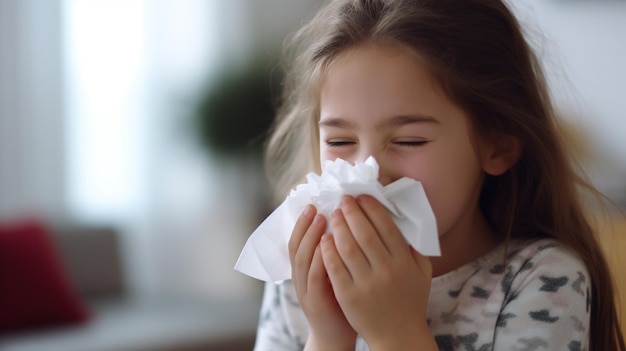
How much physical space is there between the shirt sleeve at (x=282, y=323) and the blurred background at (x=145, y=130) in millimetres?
2252

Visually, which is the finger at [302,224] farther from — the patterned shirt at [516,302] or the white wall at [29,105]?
the white wall at [29,105]

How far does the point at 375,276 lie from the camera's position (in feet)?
3.38

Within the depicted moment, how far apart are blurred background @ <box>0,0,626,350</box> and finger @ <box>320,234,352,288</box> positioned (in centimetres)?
262

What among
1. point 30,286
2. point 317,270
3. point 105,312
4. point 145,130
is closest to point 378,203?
point 317,270

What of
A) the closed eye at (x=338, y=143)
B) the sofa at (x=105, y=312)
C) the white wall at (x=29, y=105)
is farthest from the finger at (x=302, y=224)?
the white wall at (x=29, y=105)

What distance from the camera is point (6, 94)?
13.2 feet

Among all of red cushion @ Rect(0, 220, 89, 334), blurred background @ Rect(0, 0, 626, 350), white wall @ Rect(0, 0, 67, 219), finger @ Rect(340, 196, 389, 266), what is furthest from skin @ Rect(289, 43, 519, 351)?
white wall @ Rect(0, 0, 67, 219)

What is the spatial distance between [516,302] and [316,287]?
273 millimetres

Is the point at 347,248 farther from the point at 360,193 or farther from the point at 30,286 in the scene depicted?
the point at 30,286

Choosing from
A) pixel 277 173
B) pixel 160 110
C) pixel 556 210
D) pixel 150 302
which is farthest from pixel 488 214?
pixel 160 110

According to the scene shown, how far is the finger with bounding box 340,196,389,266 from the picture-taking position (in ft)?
3.35

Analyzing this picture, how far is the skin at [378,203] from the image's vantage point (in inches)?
40.6

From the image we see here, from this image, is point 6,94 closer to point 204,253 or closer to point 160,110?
point 160,110

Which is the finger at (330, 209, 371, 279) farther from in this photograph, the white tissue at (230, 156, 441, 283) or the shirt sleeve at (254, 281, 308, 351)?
the shirt sleeve at (254, 281, 308, 351)
